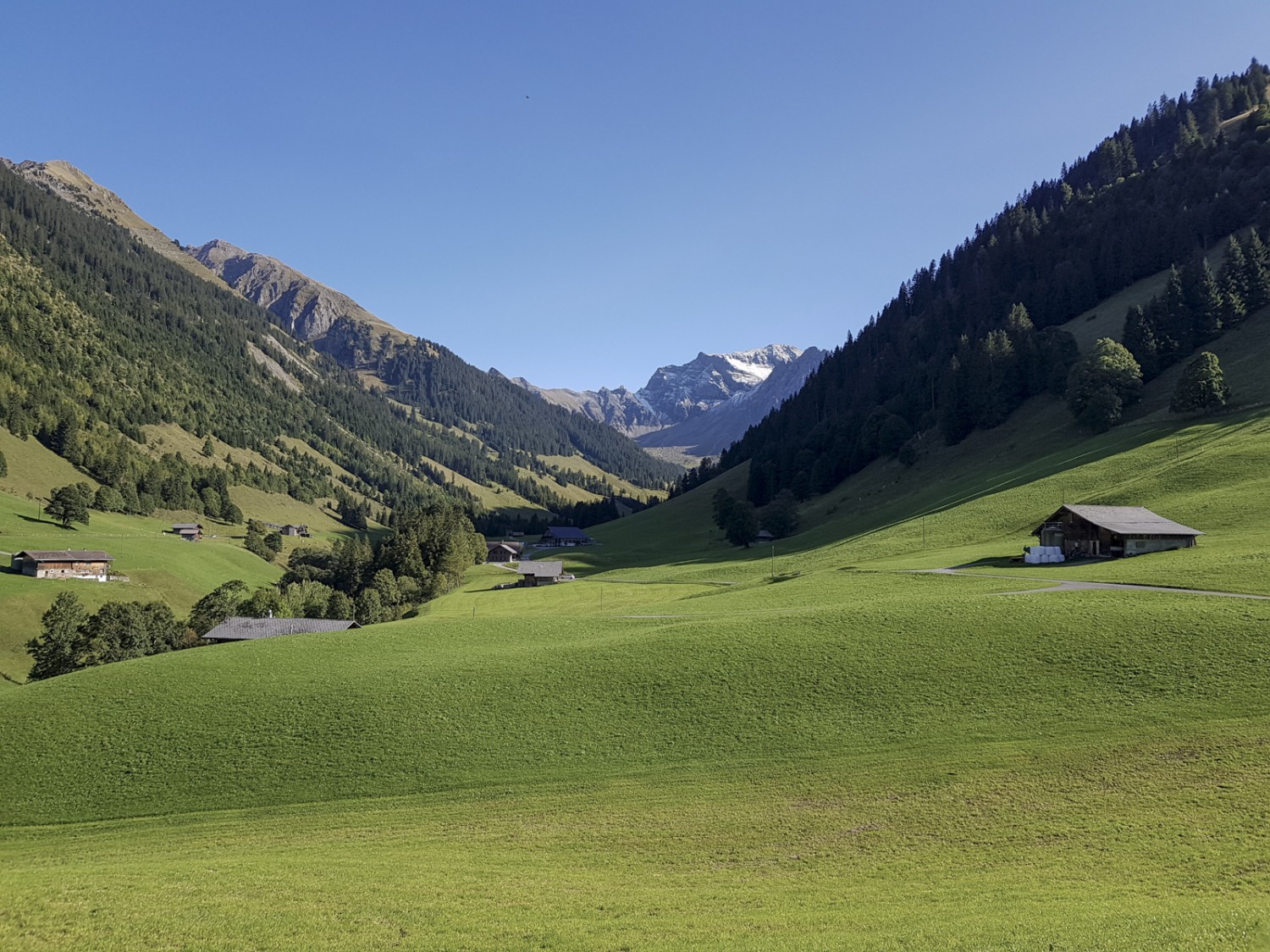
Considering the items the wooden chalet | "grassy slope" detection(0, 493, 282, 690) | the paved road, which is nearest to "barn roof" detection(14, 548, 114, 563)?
"grassy slope" detection(0, 493, 282, 690)

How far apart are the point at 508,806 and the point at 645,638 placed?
20203 millimetres

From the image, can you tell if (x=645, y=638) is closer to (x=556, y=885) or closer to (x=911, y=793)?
(x=911, y=793)

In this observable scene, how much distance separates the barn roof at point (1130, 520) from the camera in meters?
68.6

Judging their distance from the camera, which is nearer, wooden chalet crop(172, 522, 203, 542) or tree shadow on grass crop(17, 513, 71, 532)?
tree shadow on grass crop(17, 513, 71, 532)

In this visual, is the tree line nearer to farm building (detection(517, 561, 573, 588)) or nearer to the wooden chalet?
farm building (detection(517, 561, 573, 588))

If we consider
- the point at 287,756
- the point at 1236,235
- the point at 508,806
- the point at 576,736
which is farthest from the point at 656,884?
the point at 1236,235

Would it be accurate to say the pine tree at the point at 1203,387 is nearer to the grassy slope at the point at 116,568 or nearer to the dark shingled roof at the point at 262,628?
the dark shingled roof at the point at 262,628

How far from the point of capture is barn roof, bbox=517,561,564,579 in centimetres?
11844

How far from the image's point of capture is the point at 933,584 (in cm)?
6462

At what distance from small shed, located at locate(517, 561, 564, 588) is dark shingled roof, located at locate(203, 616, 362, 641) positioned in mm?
39440

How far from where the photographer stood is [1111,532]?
230 feet

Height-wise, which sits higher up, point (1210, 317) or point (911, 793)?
point (1210, 317)

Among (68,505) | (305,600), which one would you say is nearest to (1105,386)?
(305,600)

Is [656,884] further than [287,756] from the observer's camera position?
No
